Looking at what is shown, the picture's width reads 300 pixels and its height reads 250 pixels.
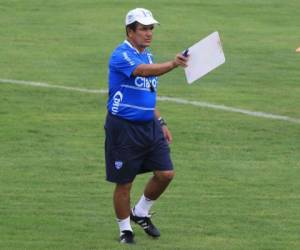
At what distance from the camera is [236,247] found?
989 cm

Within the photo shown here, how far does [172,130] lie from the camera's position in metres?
16.0

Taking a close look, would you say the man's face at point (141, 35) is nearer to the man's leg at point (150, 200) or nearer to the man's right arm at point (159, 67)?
the man's right arm at point (159, 67)

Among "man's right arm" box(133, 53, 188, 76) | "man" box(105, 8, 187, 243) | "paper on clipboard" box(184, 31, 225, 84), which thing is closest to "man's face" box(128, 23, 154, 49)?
"man" box(105, 8, 187, 243)

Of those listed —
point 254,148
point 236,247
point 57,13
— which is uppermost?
point 236,247

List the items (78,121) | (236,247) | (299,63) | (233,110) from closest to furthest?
(236,247)
(78,121)
(233,110)
(299,63)

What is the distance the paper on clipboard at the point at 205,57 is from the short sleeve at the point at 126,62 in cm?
44

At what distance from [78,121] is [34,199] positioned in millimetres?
4882

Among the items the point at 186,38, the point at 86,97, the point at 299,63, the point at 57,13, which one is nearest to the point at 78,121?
the point at 86,97

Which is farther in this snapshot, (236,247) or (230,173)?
(230,173)

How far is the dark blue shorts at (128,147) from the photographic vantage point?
995 cm

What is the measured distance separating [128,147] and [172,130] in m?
6.11

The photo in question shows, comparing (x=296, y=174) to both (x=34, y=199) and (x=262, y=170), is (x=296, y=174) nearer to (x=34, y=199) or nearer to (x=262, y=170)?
(x=262, y=170)

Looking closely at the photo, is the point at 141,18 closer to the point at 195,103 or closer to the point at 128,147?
the point at 128,147

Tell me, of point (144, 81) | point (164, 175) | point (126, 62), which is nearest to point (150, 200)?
point (164, 175)
